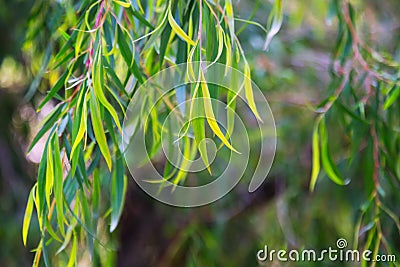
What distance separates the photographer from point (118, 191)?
75 cm

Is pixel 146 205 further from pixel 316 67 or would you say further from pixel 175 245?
pixel 316 67

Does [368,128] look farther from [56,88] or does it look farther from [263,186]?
[263,186]

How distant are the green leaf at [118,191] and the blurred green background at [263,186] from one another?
2.01 feet

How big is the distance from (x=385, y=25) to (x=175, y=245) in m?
0.88

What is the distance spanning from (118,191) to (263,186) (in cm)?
101

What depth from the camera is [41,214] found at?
0.65m

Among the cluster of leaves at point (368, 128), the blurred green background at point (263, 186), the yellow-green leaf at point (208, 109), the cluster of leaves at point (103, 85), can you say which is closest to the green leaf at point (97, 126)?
the cluster of leaves at point (103, 85)

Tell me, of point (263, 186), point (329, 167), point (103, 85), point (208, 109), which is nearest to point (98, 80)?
point (103, 85)

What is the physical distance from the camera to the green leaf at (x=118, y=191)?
0.74m

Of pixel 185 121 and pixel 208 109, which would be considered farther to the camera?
pixel 185 121

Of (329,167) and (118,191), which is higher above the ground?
(118,191)

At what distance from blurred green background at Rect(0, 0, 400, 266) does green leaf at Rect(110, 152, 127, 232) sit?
2.01ft

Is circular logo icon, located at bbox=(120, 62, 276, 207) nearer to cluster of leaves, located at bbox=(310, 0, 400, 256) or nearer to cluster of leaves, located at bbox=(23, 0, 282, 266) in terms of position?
cluster of leaves, located at bbox=(23, 0, 282, 266)

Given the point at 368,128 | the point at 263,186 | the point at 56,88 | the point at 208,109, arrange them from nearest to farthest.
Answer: the point at 208,109 < the point at 56,88 < the point at 368,128 < the point at 263,186
